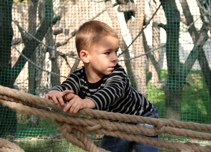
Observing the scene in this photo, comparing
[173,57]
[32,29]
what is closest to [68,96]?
[173,57]

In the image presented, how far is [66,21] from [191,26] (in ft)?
4.66

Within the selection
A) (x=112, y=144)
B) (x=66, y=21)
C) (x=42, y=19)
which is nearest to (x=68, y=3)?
(x=66, y=21)

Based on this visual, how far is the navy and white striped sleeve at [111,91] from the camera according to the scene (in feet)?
4.86

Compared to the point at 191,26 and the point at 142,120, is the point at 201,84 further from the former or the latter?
the point at 142,120

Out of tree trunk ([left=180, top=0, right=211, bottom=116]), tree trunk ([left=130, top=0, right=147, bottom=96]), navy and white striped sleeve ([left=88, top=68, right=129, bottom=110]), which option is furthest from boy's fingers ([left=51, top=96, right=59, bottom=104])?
tree trunk ([left=180, top=0, right=211, bottom=116])

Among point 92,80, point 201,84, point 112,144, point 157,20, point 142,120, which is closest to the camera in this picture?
point 142,120

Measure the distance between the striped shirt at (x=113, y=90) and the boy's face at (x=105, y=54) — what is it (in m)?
0.02

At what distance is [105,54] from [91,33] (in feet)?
0.30

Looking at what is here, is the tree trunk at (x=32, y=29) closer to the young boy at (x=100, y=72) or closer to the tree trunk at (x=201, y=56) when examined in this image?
the tree trunk at (x=201, y=56)

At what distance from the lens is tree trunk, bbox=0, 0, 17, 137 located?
178 inches

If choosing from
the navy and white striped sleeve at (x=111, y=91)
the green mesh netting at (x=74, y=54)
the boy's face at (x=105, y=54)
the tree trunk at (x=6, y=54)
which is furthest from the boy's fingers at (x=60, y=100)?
the tree trunk at (x=6, y=54)

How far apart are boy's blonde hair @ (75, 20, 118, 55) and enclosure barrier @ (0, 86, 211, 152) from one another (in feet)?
1.32

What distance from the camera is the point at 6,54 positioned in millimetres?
4602

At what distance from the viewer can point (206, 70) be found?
5.28 m
